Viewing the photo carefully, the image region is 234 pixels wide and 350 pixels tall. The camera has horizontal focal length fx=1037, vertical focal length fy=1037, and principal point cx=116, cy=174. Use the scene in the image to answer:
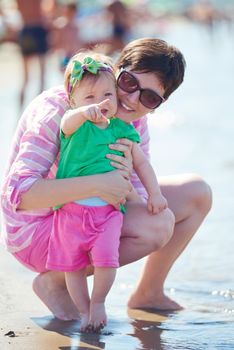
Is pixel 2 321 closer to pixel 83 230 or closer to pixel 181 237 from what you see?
pixel 83 230

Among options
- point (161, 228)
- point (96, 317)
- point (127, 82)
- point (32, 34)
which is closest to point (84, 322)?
point (96, 317)

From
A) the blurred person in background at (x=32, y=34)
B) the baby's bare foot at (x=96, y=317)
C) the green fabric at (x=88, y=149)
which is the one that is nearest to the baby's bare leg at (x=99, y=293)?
the baby's bare foot at (x=96, y=317)

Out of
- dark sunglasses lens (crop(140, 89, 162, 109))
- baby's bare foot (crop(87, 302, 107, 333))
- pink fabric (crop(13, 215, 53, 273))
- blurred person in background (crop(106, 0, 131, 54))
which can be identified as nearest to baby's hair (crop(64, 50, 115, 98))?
dark sunglasses lens (crop(140, 89, 162, 109))

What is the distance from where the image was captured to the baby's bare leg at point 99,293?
3.37m

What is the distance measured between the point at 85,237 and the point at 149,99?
518 mm

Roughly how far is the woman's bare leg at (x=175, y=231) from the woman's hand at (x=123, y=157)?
16.0 inches

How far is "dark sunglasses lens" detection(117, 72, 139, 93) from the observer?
11.4 ft

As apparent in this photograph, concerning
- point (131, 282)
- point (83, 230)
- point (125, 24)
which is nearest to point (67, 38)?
point (125, 24)

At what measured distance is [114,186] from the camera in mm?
3395

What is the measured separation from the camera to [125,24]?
60.4 ft

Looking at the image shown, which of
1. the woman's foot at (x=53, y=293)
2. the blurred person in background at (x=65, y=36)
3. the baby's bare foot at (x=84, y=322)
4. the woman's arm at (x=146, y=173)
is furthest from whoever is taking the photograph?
the blurred person in background at (x=65, y=36)

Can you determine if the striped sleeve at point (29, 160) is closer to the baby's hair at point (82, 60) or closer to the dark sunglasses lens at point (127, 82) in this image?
the baby's hair at point (82, 60)

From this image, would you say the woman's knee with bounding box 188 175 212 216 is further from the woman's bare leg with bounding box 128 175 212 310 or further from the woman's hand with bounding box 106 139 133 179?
the woman's hand with bounding box 106 139 133 179

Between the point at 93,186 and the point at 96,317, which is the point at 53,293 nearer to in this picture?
the point at 96,317
